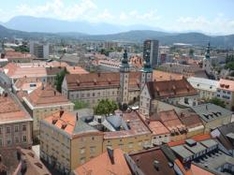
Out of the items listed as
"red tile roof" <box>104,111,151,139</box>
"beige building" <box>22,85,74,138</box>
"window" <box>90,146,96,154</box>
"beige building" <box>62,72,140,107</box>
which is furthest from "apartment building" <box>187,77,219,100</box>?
"window" <box>90,146,96,154</box>

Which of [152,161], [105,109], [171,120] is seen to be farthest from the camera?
[105,109]

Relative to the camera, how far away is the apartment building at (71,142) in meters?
52.7

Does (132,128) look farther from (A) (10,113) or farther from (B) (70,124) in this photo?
(A) (10,113)

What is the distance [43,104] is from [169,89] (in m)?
35.6

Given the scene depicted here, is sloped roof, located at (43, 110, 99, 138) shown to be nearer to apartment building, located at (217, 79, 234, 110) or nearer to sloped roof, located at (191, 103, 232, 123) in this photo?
sloped roof, located at (191, 103, 232, 123)

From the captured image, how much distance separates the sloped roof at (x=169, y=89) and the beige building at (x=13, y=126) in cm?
3692

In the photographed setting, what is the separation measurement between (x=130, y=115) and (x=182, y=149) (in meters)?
13.3

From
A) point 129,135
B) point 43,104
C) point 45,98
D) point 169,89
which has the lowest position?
point 129,135

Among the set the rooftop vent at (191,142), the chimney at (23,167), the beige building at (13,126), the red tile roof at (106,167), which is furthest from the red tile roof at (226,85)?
the chimney at (23,167)

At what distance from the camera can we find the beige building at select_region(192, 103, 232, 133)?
71312 mm

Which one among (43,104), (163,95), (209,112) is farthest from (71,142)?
(163,95)

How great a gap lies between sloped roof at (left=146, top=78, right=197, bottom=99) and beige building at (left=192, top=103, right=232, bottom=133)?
1430 centimetres

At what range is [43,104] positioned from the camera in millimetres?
72062

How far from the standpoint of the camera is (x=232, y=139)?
60000 mm
